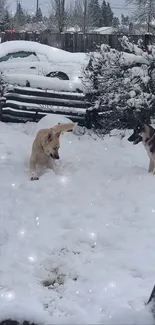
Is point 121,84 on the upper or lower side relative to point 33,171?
upper

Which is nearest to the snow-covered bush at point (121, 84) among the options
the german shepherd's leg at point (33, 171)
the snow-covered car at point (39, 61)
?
the german shepherd's leg at point (33, 171)

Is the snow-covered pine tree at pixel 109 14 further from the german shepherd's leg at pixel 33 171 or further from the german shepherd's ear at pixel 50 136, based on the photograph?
the german shepherd's leg at pixel 33 171

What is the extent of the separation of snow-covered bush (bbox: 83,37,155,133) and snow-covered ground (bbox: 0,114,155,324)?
1927 mm

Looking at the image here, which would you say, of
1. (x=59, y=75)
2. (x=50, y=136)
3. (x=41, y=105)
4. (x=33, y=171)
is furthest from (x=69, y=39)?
(x=33, y=171)

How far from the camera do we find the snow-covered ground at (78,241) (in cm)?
346

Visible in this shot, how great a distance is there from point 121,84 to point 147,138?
8.48ft

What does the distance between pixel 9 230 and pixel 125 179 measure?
239cm

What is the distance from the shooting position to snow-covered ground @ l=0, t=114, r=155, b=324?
3462 mm

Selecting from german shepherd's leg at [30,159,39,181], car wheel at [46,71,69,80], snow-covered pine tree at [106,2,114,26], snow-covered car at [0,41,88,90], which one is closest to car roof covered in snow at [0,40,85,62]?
snow-covered car at [0,41,88,90]

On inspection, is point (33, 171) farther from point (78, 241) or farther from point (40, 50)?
point (40, 50)

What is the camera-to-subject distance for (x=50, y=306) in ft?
11.4

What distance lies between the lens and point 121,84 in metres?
9.39

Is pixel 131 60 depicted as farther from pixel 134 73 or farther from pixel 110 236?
pixel 110 236

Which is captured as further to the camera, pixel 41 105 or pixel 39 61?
pixel 39 61
